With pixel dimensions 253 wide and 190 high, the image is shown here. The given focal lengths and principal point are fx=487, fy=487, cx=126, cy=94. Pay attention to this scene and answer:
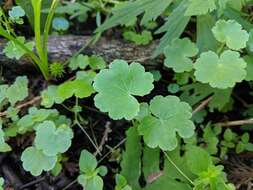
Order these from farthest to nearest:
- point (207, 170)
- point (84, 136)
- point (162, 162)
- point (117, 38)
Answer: point (117, 38) → point (84, 136) → point (162, 162) → point (207, 170)

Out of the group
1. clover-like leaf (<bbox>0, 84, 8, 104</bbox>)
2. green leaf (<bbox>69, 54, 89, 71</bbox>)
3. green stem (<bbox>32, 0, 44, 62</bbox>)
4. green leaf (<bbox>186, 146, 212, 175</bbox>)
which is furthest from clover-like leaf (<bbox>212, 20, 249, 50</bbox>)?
clover-like leaf (<bbox>0, 84, 8, 104</bbox>)

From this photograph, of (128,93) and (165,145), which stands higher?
(128,93)

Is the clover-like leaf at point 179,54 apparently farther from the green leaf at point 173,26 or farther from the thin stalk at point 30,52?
the thin stalk at point 30,52

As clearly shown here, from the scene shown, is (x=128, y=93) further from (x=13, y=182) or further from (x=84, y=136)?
(x=13, y=182)

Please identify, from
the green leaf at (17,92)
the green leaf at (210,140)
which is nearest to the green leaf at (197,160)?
the green leaf at (210,140)

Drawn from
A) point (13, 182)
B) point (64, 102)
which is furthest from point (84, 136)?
point (13, 182)

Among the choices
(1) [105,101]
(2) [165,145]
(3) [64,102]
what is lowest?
(3) [64,102]

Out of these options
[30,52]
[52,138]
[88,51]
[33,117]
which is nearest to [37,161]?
[52,138]
